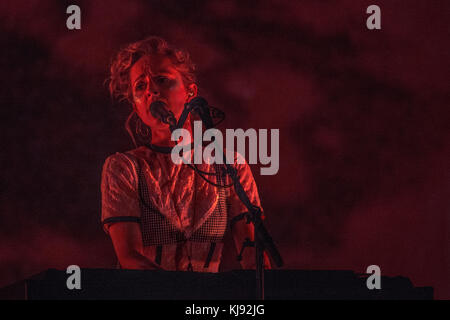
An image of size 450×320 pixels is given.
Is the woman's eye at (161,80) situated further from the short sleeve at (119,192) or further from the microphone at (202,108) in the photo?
the microphone at (202,108)

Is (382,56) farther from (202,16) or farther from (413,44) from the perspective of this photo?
(202,16)

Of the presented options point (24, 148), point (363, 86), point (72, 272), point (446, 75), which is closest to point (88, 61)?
point (24, 148)

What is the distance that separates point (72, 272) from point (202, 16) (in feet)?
5.72

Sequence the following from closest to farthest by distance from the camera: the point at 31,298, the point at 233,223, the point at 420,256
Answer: the point at 31,298 → the point at 233,223 → the point at 420,256

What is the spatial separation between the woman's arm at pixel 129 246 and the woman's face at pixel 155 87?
0.46 meters

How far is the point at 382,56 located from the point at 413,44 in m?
0.17

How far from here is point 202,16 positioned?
9.95 feet

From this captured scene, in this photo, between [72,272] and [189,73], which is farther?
[189,73]

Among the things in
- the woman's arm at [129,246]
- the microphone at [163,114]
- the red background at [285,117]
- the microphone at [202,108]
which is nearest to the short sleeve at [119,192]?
the woman's arm at [129,246]

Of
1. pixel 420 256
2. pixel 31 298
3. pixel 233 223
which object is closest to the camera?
pixel 31 298

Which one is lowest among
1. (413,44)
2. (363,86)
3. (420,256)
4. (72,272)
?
(420,256)

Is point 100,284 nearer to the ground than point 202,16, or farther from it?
nearer to the ground

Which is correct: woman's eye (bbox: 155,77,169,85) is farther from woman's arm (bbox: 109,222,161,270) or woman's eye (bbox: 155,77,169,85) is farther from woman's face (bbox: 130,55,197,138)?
woman's arm (bbox: 109,222,161,270)

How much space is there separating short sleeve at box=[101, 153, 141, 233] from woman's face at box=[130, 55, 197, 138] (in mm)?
216
